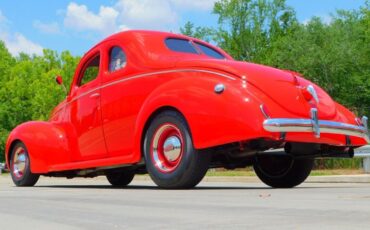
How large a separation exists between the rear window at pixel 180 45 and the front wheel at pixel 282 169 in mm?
1692

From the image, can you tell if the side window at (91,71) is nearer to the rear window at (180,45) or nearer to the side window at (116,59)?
the side window at (116,59)

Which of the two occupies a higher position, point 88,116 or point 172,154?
point 88,116

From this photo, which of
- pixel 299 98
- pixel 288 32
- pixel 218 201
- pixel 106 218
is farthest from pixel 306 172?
pixel 288 32

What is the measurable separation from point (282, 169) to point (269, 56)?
4593cm

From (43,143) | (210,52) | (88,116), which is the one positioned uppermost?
(210,52)

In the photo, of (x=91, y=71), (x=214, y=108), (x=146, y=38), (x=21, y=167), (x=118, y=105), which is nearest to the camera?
(x=214, y=108)

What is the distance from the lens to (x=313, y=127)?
6.52 meters

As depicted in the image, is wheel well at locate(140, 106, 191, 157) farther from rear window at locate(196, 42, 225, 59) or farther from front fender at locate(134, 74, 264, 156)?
rear window at locate(196, 42, 225, 59)

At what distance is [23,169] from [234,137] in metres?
4.83

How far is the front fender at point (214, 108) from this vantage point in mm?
6141

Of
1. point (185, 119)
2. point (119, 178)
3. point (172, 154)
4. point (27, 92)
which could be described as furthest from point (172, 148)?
point (27, 92)

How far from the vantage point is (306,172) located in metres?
7.89

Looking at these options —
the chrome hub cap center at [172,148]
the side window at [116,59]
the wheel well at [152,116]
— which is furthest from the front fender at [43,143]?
the chrome hub cap center at [172,148]

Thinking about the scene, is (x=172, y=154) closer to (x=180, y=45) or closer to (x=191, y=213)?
(x=180, y=45)
